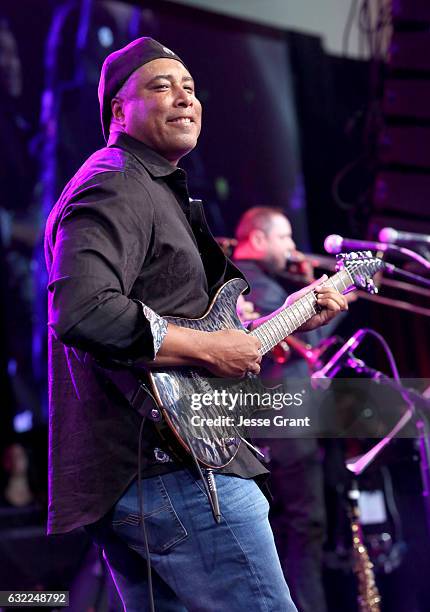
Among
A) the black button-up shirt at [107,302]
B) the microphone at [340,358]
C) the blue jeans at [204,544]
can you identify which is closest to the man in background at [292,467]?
the microphone at [340,358]

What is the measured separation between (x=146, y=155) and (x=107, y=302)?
21.3 inches

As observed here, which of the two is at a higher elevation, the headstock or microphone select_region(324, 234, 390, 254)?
the headstock

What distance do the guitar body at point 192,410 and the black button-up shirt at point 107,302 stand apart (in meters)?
0.04

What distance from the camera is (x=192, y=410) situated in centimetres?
188

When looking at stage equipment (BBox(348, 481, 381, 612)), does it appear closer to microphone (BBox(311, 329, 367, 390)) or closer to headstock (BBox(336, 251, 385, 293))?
microphone (BBox(311, 329, 367, 390))

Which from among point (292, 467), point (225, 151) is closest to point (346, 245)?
point (292, 467)

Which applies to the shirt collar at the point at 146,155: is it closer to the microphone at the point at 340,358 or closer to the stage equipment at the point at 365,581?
the microphone at the point at 340,358

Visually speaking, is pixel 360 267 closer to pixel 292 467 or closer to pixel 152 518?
pixel 152 518

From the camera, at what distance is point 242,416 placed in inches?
77.9

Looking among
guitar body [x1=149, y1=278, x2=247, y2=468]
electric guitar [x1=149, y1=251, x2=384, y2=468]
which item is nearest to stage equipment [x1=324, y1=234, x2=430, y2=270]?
electric guitar [x1=149, y1=251, x2=384, y2=468]

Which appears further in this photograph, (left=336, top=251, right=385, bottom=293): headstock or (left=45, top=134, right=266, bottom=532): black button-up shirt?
(left=336, top=251, right=385, bottom=293): headstock

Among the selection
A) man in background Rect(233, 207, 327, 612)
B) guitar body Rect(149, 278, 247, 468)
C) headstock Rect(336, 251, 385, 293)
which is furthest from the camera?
man in background Rect(233, 207, 327, 612)

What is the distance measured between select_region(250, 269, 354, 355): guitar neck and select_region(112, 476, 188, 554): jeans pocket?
464mm

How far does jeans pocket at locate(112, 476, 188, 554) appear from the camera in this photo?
1.80m
